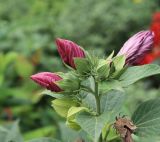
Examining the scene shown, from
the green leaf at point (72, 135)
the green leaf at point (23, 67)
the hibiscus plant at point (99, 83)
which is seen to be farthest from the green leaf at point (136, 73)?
the green leaf at point (23, 67)

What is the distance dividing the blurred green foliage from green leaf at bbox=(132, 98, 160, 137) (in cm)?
216

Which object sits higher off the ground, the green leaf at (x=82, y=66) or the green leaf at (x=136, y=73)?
the green leaf at (x=82, y=66)

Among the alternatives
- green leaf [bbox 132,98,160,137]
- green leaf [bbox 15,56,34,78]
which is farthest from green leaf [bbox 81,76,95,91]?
green leaf [bbox 15,56,34,78]

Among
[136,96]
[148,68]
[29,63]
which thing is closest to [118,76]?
[148,68]

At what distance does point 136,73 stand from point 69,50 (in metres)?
0.17

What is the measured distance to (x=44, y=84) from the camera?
1255mm

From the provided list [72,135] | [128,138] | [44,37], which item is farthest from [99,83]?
[44,37]

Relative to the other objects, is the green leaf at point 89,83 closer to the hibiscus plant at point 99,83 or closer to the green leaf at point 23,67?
the hibiscus plant at point 99,83

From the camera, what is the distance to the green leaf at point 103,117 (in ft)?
3.87

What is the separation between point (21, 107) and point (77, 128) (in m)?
2.77

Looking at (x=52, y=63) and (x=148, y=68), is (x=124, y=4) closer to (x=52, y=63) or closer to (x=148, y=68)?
(x=52, y=63)

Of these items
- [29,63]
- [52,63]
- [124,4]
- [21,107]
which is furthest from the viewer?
[124,4]

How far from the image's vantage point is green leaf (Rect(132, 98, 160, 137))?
127cm

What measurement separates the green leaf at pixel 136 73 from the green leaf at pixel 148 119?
3.7 inches
